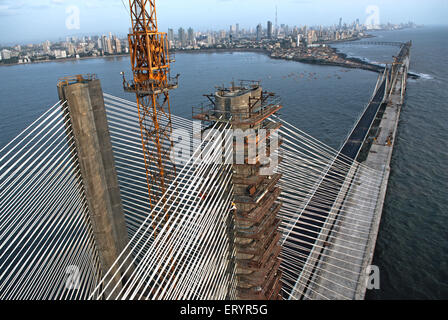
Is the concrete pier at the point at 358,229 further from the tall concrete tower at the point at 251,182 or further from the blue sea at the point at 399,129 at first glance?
the tall concrete tower at the point at 251,182

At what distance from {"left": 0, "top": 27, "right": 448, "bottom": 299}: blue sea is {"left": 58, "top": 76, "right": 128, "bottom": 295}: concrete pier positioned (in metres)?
17.8

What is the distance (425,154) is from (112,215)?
42955 mm

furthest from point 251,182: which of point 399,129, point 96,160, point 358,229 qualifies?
point 399,129

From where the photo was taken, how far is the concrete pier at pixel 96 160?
9883 millimetres

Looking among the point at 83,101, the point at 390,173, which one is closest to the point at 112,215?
the point at 83,101

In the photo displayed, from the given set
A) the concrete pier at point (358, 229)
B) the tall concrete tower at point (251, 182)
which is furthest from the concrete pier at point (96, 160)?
the concrete pier at point (358, 229)

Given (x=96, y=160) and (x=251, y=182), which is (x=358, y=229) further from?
(x=96, y=160)

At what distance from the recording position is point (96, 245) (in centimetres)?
1120

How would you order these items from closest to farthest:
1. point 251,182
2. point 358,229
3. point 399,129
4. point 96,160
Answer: point 96,160 < point 251,182 < point 358,229 < point 399,129

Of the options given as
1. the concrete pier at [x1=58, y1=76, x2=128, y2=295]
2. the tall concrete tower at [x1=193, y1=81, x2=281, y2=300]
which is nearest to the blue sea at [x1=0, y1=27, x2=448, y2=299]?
the tall concrete tower at [x1=193, y1=81, x2=281, y2=300]

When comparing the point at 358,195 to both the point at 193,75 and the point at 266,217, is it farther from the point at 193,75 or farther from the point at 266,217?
the point at 193,75

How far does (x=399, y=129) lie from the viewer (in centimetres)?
5188

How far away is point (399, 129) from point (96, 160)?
52947mm

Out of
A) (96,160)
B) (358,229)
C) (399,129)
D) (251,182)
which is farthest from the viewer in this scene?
(399,129)
